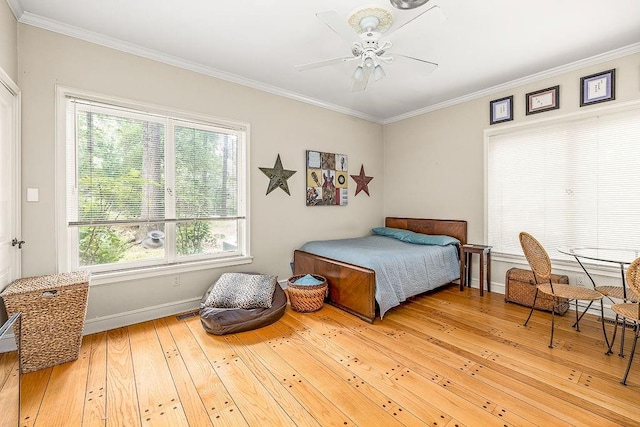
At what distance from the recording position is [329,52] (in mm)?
2873

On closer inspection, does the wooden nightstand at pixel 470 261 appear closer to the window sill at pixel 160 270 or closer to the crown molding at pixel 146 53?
the window sill at pixel 160 270

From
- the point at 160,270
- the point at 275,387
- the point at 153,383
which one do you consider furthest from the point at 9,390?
the point at 160,270

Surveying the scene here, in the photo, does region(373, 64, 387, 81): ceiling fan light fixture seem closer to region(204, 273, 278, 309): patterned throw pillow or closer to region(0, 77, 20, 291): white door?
region(204, 273, 278, 309): patterned throw pillow

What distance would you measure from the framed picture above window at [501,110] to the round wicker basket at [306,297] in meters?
3.05

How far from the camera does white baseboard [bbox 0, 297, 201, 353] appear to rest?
260 cm

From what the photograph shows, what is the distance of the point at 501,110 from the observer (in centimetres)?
370

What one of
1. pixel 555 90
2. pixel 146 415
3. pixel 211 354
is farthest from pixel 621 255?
pixel 146 415

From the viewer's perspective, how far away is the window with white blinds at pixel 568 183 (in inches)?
112

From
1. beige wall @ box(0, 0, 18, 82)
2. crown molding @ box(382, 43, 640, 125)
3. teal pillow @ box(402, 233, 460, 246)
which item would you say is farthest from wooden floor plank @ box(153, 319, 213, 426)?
crown molding @ box(382, 43, 640, 125)

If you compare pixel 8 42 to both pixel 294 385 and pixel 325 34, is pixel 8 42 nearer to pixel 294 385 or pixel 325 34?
pixel 325 34

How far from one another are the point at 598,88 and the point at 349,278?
3.19m

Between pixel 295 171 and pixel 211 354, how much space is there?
2.45 metres

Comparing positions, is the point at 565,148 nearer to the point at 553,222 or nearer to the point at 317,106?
the point at 553,222

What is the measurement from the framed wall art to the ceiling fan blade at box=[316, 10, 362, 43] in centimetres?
211
